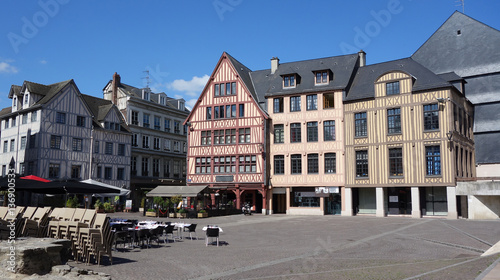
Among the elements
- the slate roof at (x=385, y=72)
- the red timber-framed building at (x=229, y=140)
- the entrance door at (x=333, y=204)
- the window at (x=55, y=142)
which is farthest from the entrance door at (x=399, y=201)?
the window at (x=55, y=142)

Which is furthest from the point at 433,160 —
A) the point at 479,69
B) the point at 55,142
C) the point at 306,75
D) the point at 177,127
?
the point at 55,142

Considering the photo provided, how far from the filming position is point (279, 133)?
125 feet

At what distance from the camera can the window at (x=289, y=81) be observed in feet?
126

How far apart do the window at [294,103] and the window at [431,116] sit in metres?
10.5

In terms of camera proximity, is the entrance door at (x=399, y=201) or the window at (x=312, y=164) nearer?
the entrance door at (x=399, y=201)

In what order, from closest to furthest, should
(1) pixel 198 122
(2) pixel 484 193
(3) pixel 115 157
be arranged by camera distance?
(2) pixel 484 193 → (1) pixel 198 122 → (3) pixel 115 157

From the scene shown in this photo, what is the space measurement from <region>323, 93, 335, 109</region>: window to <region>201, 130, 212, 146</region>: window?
11116mm

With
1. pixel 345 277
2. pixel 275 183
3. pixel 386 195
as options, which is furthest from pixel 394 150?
pixel 345 277

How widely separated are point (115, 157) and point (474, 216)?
33.2 meters

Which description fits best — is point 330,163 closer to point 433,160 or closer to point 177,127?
point 433,160

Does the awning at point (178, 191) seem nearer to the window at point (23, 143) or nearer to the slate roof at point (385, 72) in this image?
the slate roof at point (385, 72)

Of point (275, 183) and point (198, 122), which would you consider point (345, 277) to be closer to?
point (275, 183)

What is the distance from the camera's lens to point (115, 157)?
44531 mm

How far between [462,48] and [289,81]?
1580 centimetres
